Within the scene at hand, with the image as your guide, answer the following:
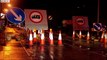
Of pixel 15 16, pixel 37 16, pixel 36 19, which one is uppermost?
pixel 37 16

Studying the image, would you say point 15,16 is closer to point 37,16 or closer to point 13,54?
point 13,54

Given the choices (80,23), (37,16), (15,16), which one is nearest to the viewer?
(15,16)

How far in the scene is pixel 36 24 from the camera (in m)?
21.0

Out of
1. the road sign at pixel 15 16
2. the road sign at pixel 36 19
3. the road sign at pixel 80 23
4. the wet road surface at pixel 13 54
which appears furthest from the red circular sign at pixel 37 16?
the road sign at pixel 80 23

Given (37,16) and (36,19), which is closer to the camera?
(36,19)

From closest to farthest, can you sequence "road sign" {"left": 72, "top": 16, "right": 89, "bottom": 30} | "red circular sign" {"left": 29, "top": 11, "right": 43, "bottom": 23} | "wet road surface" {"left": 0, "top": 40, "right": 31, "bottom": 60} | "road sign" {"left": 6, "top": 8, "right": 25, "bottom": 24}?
"road sign" {"left": 6, "top": 8, "right": 25, "bottom": 24}
"wet road surface" {"left": 0, "top": 40, "right": 31, "bottom": 60}
"red circular sign" {"left": 29, "top": 11, "right": 43, "bottom": 23}
"road sign" {"left": 72, "top": 16, "right": 89, "bottom": 30}

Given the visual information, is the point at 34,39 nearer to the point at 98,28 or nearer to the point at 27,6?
the point at 98,28

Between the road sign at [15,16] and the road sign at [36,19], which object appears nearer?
the road sign at [15,16]

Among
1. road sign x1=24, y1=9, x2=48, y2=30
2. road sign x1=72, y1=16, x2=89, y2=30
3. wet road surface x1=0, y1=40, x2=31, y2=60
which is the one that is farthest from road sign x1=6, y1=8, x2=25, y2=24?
road sign x1=72, y1=16, x2=89, y2=30

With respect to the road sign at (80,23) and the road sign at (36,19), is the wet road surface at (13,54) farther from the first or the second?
the road sign at (80,23)

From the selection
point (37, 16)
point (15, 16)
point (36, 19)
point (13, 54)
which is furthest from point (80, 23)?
point (15, 16)

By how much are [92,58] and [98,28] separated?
25.0 ft

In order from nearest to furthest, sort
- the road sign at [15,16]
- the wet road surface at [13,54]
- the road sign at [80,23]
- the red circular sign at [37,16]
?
the road sign at [15,16] < the wet road surface at [13,54] < the red circular sign at [37,16] < the road sign at [80,23]

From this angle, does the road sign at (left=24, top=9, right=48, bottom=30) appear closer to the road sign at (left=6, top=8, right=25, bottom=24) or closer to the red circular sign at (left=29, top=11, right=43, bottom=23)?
the red circular sign at (left=29, top=11, right=43, bottom=23)
